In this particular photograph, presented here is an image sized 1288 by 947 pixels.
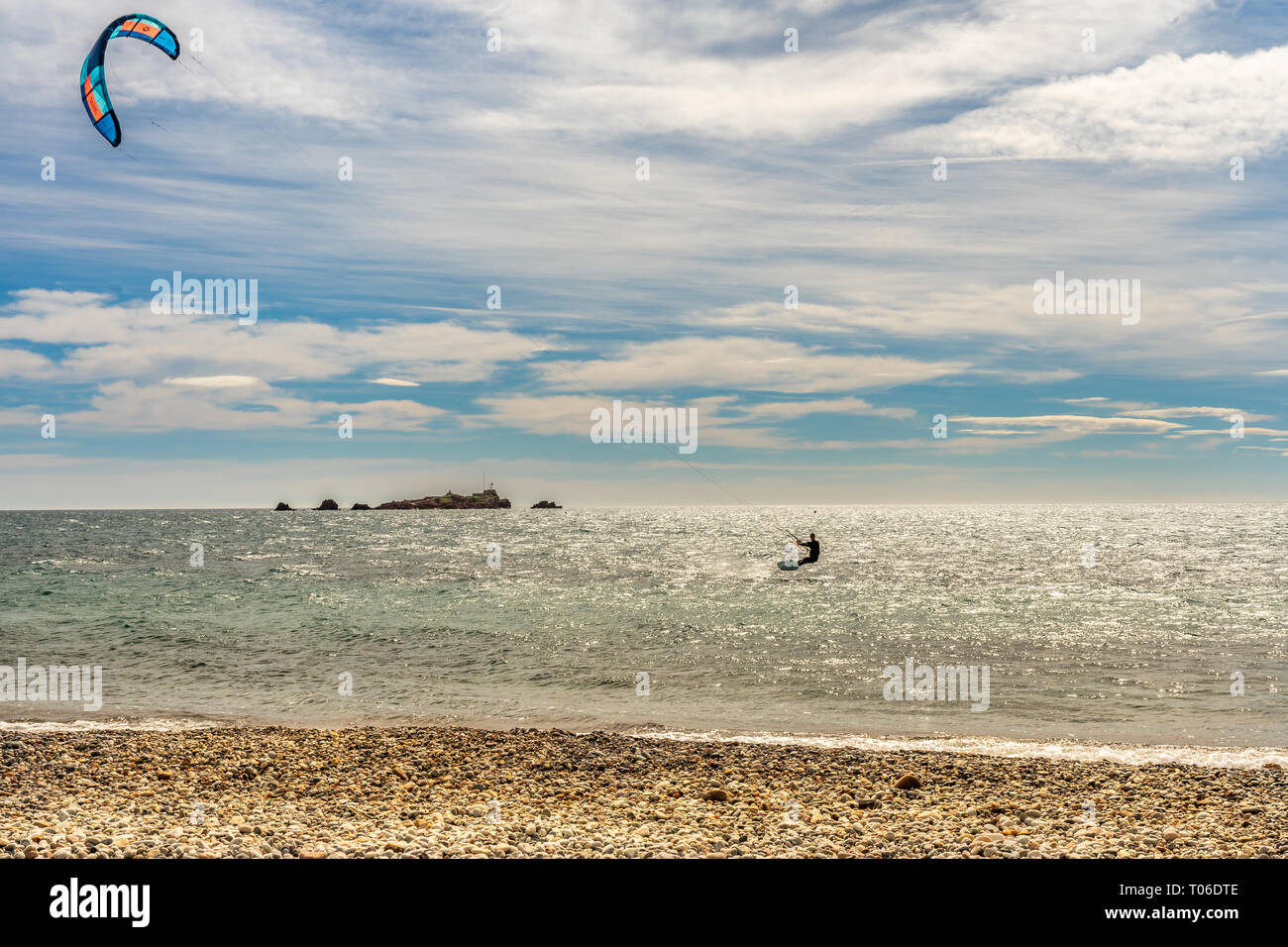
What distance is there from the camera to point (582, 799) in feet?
35.5

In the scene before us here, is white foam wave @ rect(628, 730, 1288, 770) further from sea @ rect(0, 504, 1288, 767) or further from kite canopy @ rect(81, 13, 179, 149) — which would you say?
kite canopy @ rect(81, 13, 179, 149)

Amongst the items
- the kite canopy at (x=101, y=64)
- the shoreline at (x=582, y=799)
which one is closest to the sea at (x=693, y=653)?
the shoreline at (x=582, y=799)

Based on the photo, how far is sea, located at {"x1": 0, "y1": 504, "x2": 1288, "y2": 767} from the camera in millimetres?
16750

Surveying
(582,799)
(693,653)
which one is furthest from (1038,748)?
(693,653)

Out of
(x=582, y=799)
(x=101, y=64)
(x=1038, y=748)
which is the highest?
(x=101, y=64)

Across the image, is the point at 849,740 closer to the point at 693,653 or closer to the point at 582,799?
the point at 582,799

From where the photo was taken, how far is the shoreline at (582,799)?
27.6 feet

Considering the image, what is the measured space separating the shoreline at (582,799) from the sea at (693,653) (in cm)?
238

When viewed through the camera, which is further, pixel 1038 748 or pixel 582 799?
pixel 1038 748

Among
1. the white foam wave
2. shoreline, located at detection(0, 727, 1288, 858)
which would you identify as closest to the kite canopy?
shoreline, located at detection(0, 727, 1288, 858)

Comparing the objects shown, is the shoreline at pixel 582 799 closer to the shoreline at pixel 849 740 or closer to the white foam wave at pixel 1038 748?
the shoreline at pixel 849 740

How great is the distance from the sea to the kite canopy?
10.7m

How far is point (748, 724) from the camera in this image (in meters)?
16.8

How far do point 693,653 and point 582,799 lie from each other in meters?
14.3
